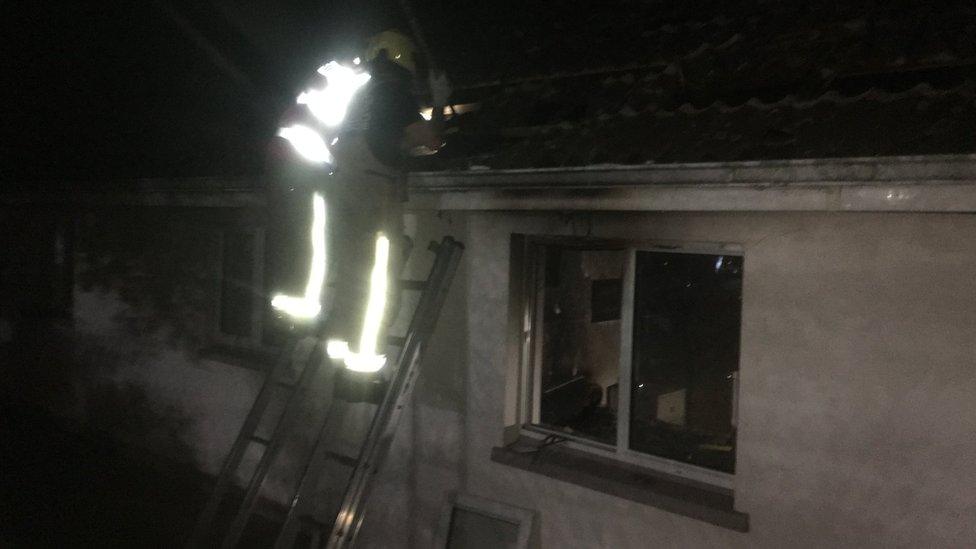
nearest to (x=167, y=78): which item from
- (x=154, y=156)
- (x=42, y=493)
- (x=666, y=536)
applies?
(x=154, y=156)

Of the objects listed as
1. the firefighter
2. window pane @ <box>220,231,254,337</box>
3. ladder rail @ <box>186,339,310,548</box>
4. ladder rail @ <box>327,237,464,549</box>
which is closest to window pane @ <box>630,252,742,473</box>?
ladder rail @ <box>327,237,464,549</box>

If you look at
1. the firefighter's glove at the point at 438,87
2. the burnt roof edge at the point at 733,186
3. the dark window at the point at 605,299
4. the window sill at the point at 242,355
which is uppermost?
the firefighter's glove at the point at 438,87

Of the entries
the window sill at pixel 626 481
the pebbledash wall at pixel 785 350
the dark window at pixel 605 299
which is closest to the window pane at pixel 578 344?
the dark window at pixel 605 299

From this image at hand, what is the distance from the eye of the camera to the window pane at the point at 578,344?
4.08 meters

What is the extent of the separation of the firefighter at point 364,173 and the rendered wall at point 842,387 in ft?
3.85

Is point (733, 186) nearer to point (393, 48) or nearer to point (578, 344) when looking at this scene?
point (578, 344)

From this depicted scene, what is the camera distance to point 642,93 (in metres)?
3.85

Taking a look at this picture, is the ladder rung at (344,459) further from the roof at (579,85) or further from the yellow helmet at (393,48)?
A: the yellow helmet at (393,48)

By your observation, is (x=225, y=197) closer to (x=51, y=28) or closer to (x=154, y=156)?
(x=154, y=156)

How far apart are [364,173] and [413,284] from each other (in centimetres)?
88

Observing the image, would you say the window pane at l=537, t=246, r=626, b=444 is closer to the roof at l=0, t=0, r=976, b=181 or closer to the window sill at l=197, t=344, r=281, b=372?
the roof at l=0, t=0, r=976, b=181

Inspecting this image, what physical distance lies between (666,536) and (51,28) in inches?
420

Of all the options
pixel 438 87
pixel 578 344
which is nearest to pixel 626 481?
pixel 578 344

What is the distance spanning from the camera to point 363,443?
12.4 ft
